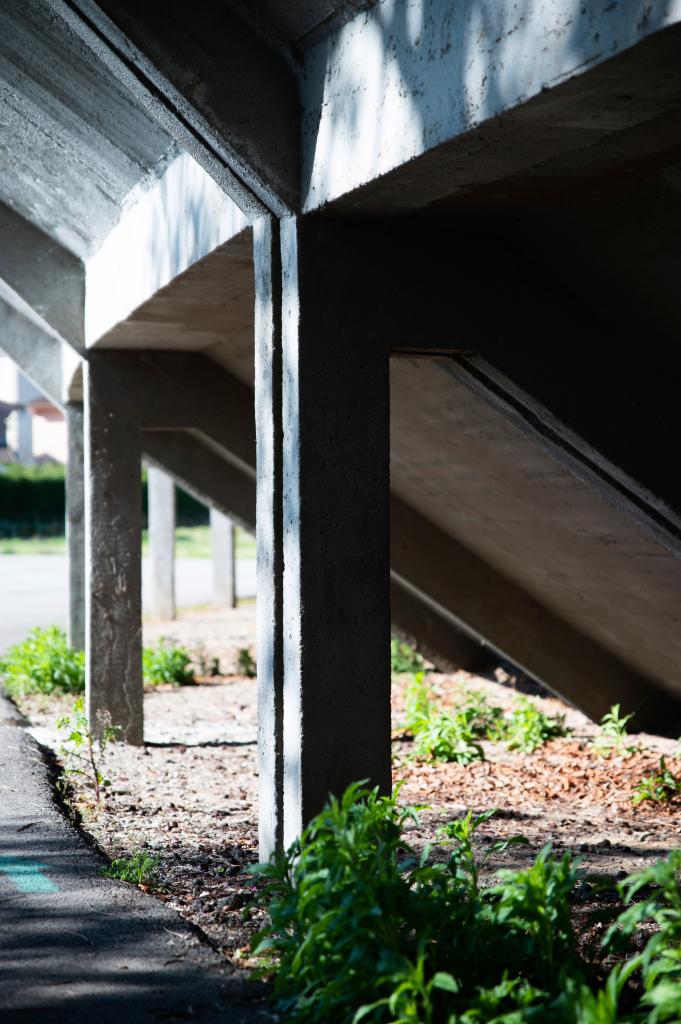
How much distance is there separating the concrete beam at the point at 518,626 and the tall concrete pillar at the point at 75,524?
184 inches

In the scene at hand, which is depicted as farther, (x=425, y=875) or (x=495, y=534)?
(x=495, y=534)

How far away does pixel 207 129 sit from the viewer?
4.63 m

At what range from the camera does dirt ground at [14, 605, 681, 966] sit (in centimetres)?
568

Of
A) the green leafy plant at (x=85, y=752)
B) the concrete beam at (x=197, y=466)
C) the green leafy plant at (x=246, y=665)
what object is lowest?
the green leafy plant at (x=85, y=752)

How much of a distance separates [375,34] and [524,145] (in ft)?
2.61

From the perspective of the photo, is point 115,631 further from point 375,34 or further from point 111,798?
point 375,34

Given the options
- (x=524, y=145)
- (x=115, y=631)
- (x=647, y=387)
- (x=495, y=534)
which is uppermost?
(x=524, y=145)

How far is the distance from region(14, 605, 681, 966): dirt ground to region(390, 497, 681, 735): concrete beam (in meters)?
0.33

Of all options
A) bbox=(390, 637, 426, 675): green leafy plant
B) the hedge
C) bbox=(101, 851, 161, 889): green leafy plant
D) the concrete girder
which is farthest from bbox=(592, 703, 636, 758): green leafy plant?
the hedge

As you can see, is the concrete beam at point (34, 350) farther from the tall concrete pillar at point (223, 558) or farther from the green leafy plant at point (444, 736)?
the green leafy plant at point (444, 736)

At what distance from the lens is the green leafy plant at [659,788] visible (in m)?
7.26

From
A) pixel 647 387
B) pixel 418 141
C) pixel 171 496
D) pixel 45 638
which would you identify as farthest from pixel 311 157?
pixel 171 496

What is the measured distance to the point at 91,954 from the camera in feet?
14.3

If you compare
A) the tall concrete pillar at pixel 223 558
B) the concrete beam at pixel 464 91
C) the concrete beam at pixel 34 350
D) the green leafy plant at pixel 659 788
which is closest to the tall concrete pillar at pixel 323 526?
the concrete beam at pixel 464 91
